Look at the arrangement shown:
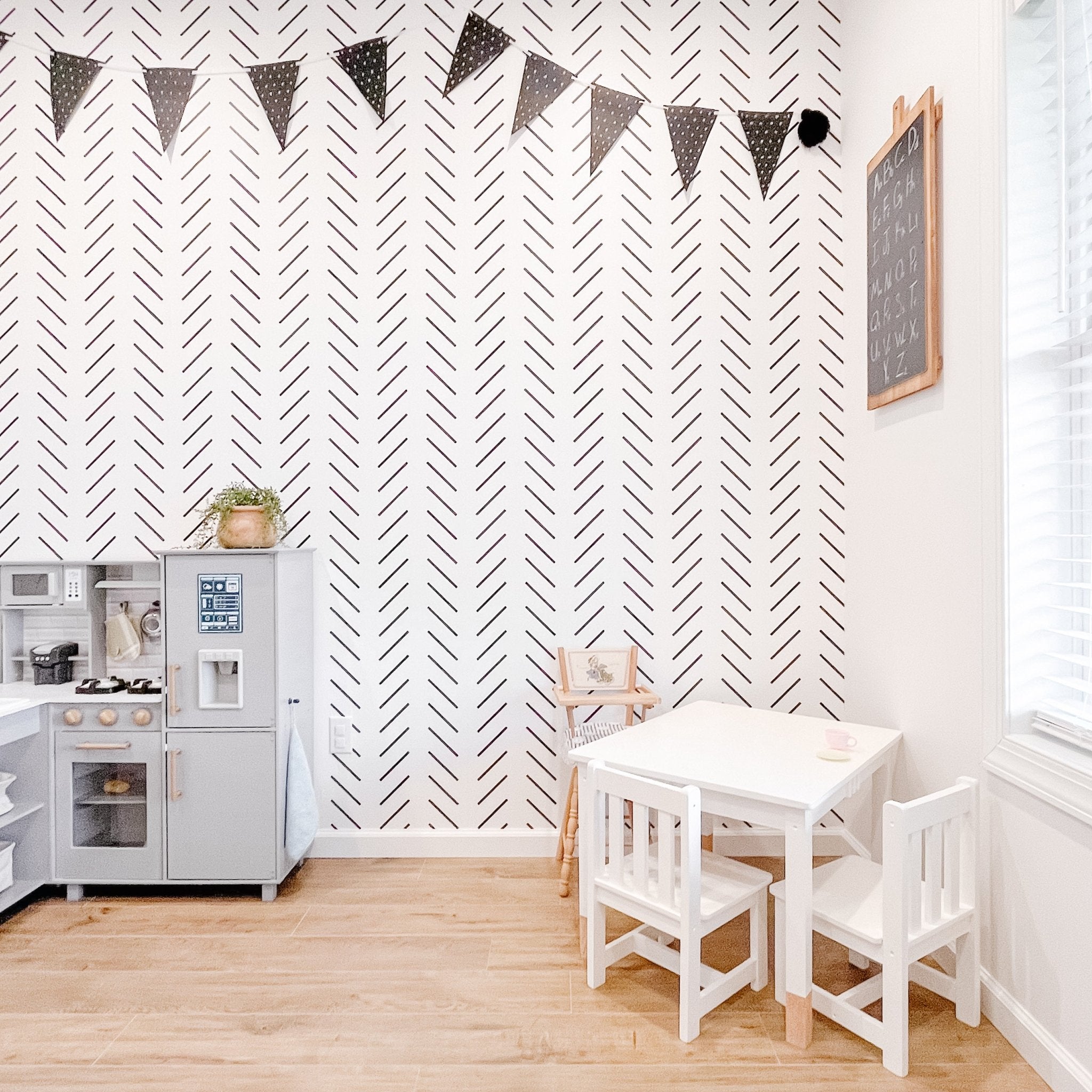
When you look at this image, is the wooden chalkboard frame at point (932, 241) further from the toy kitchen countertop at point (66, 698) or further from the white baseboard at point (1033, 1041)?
the toy kitchen countertop at point (66, 698)

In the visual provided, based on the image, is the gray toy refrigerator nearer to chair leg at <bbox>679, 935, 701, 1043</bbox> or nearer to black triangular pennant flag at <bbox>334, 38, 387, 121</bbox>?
chair leg at <bbox>679, 935, 701, 1043</bbox>

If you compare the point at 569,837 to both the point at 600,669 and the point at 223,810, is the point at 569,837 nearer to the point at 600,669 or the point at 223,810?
the point at 600,669

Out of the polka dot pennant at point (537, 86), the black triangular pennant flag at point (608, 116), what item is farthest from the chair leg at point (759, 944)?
the polka dot pennant at point (537, 86)

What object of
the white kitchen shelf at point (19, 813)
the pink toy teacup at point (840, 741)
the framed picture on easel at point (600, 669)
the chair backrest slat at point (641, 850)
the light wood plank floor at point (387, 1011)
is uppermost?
the framed picture on easel at point (600, 669)

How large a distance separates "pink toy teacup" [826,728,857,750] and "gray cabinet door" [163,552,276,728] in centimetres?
174

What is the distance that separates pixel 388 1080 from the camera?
172 centimetres

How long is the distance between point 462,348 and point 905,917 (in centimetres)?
226

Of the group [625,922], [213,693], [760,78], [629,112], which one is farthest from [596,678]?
[760,78]

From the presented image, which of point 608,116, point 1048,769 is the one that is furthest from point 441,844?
point 608,116

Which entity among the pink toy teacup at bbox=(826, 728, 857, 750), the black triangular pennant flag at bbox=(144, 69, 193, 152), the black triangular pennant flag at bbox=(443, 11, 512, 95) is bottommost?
the pink toy teacup at bbox=(826, 728, 857, 750)

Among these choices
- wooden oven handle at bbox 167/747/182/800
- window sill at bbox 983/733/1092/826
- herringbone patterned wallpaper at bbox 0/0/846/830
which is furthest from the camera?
herringbone patterned wallpaper at bbox 0/0/846/830

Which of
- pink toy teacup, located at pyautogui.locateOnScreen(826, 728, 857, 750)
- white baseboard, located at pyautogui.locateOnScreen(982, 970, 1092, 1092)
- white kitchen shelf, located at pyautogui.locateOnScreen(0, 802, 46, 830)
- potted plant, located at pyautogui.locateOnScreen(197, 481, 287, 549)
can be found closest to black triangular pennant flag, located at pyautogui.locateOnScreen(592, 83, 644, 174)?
potted plant, located at pyautogui.locateOnScreen(197, 481, 287, 549)

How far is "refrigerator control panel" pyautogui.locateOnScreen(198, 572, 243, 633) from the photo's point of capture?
259 cm

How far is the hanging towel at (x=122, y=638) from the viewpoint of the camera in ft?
9.34
